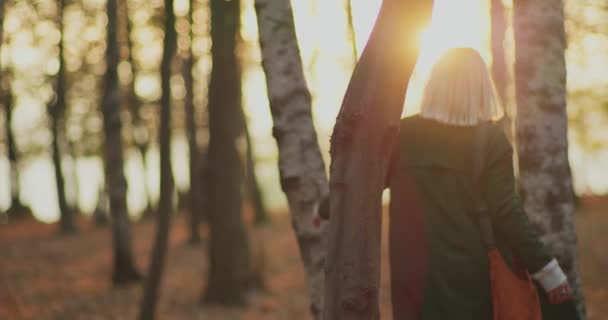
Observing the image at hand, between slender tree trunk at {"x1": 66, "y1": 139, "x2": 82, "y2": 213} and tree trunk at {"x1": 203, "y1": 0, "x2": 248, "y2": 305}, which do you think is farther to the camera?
slender tree trunk at {"x1": 66, "y1": 139, "x2": 82, "y2": 213}

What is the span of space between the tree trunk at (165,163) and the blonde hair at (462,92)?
5.13m

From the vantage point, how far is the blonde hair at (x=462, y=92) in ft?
12.5

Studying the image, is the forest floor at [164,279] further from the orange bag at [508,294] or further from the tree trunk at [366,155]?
the tree trunk at [366,155]

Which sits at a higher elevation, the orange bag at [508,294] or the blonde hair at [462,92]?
the blonde hair at [462,92]

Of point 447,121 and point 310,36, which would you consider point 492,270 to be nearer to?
point 447,121

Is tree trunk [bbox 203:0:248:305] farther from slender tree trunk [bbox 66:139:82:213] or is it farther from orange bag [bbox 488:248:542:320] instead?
slender tree trunk [bbox 66:139:82:213]

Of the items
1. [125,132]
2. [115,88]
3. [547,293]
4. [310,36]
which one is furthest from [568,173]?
[125,132]

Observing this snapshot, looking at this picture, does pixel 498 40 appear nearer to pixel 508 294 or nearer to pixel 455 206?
pixel 455 206

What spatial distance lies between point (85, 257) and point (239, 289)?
8.33 m

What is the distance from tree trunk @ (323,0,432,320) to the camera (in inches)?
130

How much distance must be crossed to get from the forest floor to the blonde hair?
6.34 metres

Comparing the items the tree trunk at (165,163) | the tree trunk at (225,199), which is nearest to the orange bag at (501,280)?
the tree trunk at (165,163)

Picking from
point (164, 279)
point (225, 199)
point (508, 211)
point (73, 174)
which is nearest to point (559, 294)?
point (508, 211)

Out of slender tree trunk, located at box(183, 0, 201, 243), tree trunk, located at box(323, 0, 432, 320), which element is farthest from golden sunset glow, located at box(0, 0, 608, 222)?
tree trunk, located at box(323, 0, 432, 320)
